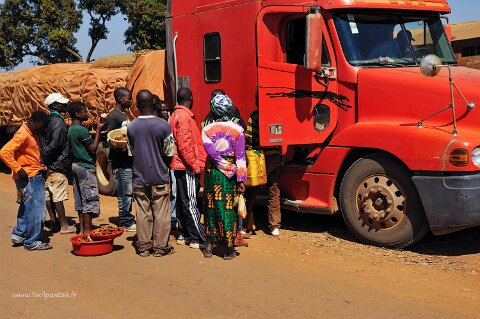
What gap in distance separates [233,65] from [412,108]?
2.33 metres

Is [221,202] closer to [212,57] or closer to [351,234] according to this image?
[351,234]

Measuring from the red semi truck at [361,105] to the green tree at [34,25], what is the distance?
1027 inches

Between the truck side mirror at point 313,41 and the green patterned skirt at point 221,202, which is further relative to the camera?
the truck side mirror at point 313,41

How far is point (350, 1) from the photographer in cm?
618

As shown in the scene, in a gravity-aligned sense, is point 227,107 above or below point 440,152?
above

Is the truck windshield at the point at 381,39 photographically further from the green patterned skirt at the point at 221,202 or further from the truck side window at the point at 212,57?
the green patterned skirt at the point at 221,202

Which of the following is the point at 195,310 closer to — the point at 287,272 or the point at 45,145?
the point at 287,272

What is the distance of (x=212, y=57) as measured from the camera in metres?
7.38

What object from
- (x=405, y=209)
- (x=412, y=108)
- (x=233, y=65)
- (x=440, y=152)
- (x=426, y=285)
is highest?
(x=233, y=65)

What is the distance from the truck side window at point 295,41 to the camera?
6652mm

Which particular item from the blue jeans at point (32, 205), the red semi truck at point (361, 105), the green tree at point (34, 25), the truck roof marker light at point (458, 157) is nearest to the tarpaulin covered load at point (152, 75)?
the red semi truck at point (361, 105)

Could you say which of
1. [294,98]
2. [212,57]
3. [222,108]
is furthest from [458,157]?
[212,57]

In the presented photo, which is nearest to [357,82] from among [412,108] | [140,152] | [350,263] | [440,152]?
[412,108]

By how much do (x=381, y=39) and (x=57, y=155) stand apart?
4077 millimetres
